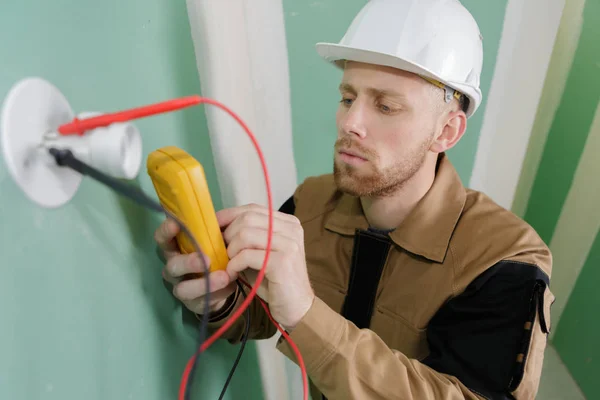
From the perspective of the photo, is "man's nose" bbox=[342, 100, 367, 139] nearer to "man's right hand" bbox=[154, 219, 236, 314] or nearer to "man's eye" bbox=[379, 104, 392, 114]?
"man's eye" bbox=[379, 104, 392, 114]

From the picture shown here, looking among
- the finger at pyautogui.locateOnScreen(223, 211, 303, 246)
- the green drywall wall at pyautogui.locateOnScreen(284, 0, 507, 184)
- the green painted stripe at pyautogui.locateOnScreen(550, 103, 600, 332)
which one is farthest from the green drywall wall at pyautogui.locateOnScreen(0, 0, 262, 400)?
the green painted stripe at pyautogui.locateOnScreen(550, 103, 600, 332)

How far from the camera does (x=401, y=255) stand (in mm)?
828

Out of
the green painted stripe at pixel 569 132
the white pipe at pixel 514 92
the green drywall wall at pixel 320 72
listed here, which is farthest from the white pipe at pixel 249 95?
the green painted stripe at pixel 569 132

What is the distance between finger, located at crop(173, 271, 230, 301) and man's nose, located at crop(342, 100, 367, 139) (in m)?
0.38

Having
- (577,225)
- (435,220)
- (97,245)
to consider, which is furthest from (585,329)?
(97,245)

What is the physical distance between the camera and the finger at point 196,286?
0.53 meters

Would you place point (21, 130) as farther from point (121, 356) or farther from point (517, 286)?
point (517, 286)

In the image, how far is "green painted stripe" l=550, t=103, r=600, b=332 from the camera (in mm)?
1373

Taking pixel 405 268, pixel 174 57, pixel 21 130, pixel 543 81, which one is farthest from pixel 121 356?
pixel 543 81

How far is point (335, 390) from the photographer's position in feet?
1.93

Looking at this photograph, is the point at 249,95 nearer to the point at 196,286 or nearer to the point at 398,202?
the point at 398,202

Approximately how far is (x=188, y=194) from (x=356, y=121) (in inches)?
15.7

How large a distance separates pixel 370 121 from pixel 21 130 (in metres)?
0.58

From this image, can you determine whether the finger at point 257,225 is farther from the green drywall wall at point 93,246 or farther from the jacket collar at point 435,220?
the jacket collar at point 435,220
